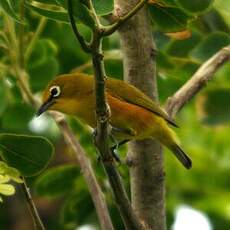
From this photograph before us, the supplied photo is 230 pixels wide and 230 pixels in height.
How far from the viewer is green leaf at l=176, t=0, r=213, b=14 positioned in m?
2.32

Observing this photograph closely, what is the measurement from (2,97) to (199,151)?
4.97ft

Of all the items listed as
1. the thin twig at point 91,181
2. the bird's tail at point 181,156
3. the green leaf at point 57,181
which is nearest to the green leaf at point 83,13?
the thin twig at point 91,181

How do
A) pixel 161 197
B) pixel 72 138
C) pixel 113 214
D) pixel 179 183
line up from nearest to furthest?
1. pixel 161 197
2. pixel 72 138
3. pixel 113 214
4. pixel 179 183

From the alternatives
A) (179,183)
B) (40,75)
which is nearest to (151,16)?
(40,75)

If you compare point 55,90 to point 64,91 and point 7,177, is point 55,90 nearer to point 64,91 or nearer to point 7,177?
point 64,91

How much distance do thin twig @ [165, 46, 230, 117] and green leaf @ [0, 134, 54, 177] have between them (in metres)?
0.67

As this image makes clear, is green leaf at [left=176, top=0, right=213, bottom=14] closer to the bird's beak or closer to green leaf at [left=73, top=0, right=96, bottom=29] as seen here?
green leaf at [left=73, top=0, right=96, bottom=29]

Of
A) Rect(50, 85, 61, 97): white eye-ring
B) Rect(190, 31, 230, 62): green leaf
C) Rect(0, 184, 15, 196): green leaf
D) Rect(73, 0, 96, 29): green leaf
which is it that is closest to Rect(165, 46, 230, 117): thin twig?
Rect(190, 31, 230, 62): green leaf

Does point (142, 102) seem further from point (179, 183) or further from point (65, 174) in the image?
point (179, 183)

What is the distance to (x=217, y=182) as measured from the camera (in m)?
4.61

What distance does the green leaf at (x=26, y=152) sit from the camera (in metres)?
2.51

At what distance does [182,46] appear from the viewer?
3648 mm

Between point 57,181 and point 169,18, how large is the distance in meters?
1.05

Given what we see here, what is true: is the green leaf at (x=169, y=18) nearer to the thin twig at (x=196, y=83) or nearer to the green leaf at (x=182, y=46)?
the thin twig at (x=196, y=83)
